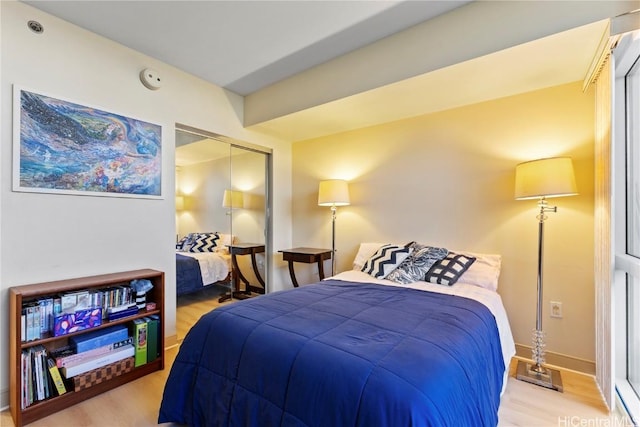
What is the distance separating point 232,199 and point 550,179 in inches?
117

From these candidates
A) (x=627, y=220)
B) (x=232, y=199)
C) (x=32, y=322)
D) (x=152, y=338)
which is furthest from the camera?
(x=232, y=199)

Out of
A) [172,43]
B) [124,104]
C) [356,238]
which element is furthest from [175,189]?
[356,238]

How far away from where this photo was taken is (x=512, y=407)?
1724 mm

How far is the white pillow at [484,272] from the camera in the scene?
7.36ft

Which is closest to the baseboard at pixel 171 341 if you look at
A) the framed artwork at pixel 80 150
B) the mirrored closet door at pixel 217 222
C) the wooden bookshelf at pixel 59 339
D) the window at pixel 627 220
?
the mirrored closet door at pixel 217 222

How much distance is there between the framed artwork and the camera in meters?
1.84

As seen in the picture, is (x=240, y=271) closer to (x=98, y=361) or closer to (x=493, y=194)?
(x=98, y=361)

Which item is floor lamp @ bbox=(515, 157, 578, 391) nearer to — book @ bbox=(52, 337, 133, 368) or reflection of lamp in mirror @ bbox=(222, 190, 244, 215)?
reflection of lamp in mirror @ bbox=(222, 190, 244, 215)

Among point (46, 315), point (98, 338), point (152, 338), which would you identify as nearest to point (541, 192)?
point (152, 338)

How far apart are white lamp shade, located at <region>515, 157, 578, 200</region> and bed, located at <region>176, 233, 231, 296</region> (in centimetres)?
292

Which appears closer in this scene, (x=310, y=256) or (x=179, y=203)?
(x=179, y=203)

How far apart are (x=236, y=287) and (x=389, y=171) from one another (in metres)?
2.23

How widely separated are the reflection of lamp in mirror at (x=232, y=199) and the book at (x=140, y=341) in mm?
1477

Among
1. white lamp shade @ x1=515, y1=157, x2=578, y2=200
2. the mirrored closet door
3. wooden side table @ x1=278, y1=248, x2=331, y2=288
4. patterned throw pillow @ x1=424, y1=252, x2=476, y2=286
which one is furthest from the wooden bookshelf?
white lamp shade @ x1=515, y1=157, x2=578, y2=200
